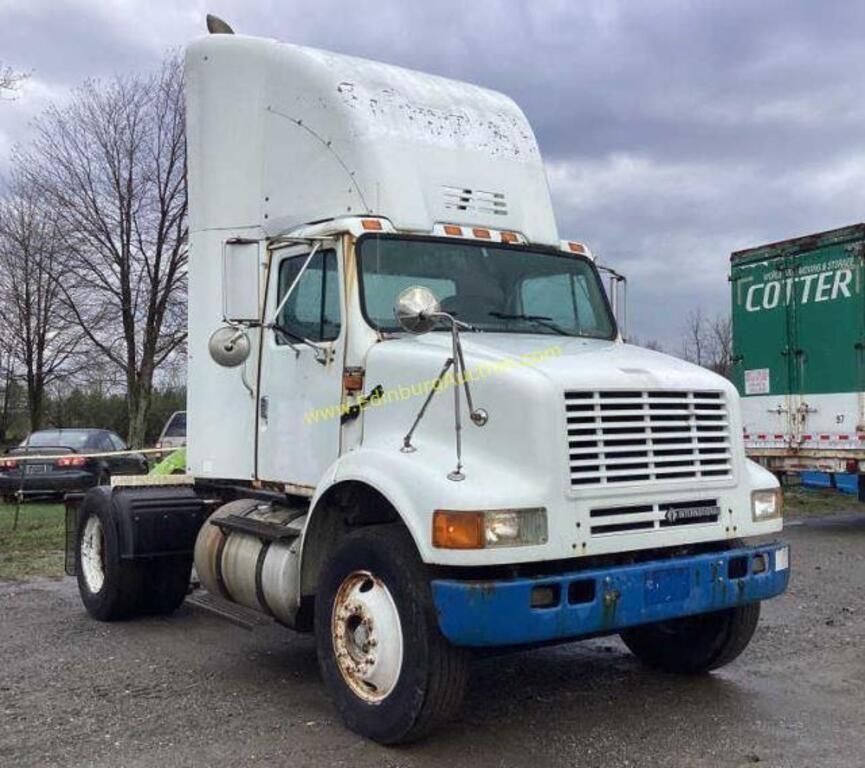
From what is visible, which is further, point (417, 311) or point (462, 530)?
point (417, 311)

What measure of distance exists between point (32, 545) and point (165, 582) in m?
4.63

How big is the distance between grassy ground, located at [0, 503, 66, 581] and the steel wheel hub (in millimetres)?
5675

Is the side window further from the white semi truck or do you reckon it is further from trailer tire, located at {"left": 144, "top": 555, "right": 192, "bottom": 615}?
trailer tire, located at {"left": 144, "top": 555, "right": 192, "bottom": 615}

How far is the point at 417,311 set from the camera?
4785 mm

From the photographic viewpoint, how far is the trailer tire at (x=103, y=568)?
23.6 ft

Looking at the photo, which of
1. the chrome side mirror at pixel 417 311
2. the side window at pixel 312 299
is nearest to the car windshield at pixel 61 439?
the side window at pixel 312 299

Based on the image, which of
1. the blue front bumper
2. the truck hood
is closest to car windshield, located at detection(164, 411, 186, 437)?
the truck hood

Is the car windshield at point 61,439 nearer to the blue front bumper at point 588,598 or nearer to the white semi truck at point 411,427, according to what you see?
the white semi truck at point 411,427

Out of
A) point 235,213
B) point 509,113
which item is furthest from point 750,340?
point 235,213

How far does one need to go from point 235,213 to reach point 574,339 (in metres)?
2.52

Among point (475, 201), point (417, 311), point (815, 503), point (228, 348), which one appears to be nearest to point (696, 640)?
point (417, 311)

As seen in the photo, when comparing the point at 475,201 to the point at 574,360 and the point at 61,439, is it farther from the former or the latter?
the point at 61,439

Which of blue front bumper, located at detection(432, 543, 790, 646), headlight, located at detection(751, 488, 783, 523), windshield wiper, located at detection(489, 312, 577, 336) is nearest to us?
blue front bumper, located at detection(432, 543, 790, 646)

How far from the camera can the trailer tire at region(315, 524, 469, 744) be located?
446cm
